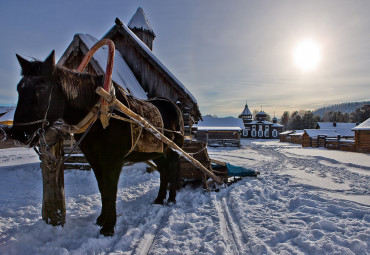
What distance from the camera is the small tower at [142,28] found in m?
12.5

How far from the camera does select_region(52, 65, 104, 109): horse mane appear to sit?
2055mm

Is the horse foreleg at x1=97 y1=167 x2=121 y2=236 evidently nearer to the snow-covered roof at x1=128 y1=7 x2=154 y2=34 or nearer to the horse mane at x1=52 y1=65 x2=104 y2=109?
the horse mane at x1=52 y1=65 x2=104 y2=109

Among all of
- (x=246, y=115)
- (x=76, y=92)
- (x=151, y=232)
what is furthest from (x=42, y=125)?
(x=246, y=115)

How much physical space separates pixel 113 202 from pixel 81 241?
583 millimetres

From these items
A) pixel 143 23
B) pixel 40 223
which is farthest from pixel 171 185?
pixel 143 23

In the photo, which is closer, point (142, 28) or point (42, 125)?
point (42, 125)

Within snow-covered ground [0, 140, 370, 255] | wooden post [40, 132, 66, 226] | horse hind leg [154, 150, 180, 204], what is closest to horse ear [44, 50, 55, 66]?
wooden post [40, 132, 66, 226]

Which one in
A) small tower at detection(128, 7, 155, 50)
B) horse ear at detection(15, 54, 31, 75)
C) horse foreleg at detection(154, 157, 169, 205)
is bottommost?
horse foreleg at detection(154, 157, 169, 205)

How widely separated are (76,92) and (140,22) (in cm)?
1257

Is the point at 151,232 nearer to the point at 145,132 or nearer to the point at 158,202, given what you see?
the point at 158,202

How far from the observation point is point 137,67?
8.16 m

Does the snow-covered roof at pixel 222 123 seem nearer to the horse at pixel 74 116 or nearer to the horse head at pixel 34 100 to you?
the horse at pixel 74 116

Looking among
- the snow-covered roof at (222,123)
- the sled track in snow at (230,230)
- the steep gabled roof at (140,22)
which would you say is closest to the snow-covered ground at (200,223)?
the sled track in snow at (230,230)

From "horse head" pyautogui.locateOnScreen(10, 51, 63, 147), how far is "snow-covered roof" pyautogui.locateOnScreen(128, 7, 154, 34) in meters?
12.2
